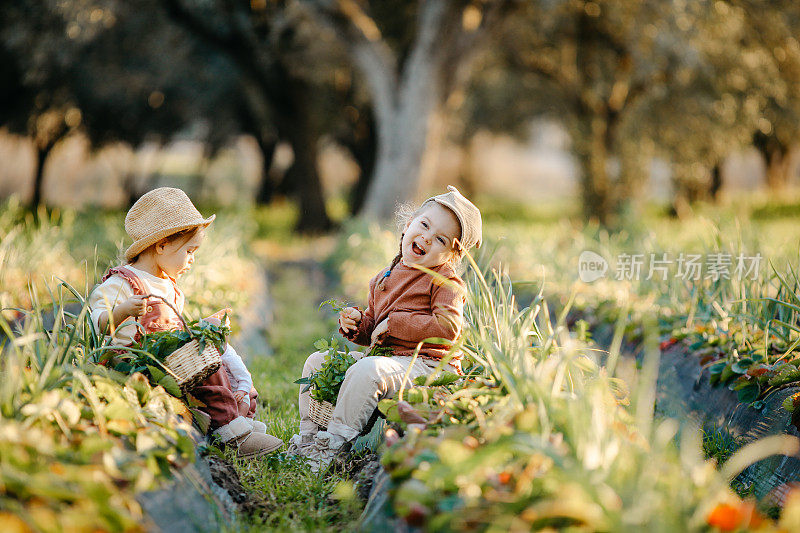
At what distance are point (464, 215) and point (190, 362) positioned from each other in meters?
1.37

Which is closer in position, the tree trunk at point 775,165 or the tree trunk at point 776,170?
the tree trunk at point 775,165

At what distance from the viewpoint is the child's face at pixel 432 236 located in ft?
10.6

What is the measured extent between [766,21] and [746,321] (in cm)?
950

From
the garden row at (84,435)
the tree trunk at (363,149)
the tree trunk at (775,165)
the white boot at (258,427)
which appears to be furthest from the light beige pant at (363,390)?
the tree trunk at (775,165)

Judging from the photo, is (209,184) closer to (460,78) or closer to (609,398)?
(460,78)

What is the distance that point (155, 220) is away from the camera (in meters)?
3.16

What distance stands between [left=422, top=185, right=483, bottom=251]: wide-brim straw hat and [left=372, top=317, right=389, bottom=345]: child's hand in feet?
1.67

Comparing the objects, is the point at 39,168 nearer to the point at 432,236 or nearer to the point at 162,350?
the point at 162,350

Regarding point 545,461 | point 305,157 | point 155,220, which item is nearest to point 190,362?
point 155,220

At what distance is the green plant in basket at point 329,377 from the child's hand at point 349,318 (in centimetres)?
12

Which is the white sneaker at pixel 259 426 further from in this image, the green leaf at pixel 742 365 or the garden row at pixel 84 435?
the green leaf at pixel 742 365

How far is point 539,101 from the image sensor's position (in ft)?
57.3

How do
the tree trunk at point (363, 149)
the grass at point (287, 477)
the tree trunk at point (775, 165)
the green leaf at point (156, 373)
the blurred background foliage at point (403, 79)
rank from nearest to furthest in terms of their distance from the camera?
the grass at point (287, 477) < the green leaf at point (156, 373) < the blurred background foliage at point (403, 79) < the tree trunk at point (363, 149) < the tree trunk at point (775, 165)

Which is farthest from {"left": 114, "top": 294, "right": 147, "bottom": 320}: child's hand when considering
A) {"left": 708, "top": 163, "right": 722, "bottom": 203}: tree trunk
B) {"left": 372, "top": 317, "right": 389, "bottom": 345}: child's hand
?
{"left": 708, "top": 163, "right": 722, "bottom": 203}: tree trunk
